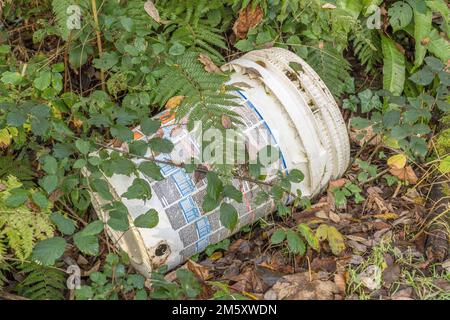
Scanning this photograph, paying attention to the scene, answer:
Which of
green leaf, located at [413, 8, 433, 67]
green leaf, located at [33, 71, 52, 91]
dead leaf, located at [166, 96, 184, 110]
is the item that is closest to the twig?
green leaf, located at [33, 71, 52, 91]

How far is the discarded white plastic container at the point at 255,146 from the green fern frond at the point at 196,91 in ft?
0.31

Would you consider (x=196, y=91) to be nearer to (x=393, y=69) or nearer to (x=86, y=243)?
(x=86, y=243)

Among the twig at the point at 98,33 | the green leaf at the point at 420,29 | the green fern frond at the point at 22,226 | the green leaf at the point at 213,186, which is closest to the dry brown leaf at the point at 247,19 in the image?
the twig at the point at 98,33

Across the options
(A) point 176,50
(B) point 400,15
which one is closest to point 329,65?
(B) point 400,15

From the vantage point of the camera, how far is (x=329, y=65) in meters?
3.32

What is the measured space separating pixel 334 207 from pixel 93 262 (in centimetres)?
124

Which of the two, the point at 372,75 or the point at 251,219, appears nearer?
the point at 251,219

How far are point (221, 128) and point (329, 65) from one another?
109 centimetres

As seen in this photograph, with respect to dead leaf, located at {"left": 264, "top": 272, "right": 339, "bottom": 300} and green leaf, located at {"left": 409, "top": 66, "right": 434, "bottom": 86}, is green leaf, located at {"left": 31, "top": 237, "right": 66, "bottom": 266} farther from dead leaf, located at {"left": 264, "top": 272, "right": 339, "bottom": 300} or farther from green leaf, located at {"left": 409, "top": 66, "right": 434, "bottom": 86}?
green leaf, located at {"left": 409, "top": 66, "right": 434, "bottom": 86}

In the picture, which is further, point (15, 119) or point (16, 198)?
point (15, 119)

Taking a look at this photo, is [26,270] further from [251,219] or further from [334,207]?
[334,207]

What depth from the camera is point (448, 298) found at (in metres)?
2.45
